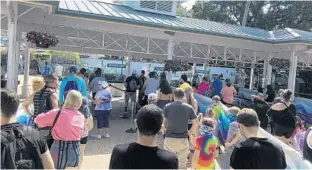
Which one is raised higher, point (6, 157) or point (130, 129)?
point (6, 157)

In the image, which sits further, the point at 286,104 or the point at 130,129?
the point at 130,129

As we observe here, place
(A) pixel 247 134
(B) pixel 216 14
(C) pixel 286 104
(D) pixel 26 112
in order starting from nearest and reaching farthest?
(A) pixel 247 134 → (D) pixel 26 112 → (C) pixel 286 104 → (B) pixel 216 14

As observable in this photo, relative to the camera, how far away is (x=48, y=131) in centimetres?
434

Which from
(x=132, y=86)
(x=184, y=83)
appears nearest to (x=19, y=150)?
(x=184, y=83)

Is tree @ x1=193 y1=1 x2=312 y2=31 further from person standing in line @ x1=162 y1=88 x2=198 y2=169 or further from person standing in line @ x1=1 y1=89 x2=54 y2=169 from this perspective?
person standing in line @ x1=1 y1=89 x2=54 y2=169

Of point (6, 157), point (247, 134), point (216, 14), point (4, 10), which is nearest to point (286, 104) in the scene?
point (247, 134)

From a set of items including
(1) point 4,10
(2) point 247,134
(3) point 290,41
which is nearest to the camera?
(2) point 247,134

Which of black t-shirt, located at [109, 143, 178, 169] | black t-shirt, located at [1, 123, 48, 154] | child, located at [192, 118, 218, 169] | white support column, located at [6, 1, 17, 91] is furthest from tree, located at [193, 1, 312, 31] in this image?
black t-shirt, located at [109, 143, 178, 169]

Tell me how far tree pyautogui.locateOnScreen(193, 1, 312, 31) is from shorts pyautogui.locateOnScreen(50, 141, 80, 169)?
2969cm

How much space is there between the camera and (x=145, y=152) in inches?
91.7

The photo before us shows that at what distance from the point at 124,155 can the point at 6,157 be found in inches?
33.3

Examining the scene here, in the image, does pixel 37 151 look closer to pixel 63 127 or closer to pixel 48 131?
pixel 63 127

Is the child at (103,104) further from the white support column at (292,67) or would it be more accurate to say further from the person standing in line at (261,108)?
the white support column at (292,67)

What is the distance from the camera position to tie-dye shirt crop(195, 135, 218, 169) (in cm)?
482
